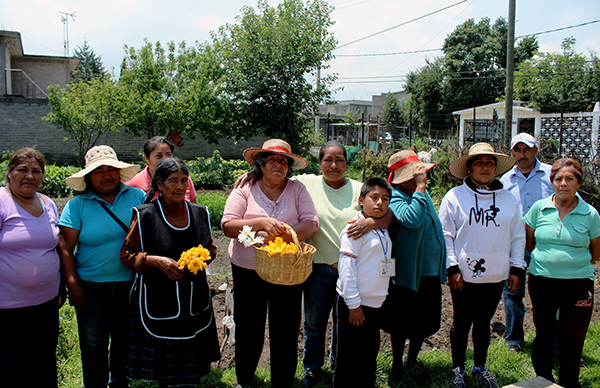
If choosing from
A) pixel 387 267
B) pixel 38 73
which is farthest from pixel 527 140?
pixel 38 73

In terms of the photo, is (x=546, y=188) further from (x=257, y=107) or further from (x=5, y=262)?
(x=257, y=107)

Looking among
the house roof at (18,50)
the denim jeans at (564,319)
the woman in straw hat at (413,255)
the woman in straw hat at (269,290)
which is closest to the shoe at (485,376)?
the denim jeans at (564,319)

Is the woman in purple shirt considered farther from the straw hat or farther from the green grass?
the straw hat

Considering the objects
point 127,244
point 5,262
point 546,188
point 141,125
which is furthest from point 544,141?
point 141,125

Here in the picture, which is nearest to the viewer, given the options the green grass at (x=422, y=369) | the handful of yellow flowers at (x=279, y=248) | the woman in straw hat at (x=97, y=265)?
the handful of yellow flowers at (x=279, y=248)

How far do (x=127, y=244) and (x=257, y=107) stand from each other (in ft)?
38.1

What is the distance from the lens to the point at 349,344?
2.79 m

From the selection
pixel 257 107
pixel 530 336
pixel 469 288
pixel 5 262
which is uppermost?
pixel 257 107

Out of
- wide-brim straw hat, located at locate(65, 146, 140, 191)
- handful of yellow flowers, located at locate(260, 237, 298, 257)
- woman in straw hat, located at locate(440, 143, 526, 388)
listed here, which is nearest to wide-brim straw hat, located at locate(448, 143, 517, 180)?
woman in straw hat, located at locate(440, 143, 526, 388)

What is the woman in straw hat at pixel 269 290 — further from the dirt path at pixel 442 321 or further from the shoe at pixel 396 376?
the shoe at pixel 396 376

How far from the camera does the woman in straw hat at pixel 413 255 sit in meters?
2.91

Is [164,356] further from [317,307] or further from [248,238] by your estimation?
[317,307]

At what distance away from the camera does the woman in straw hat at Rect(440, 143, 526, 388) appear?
3.08 m

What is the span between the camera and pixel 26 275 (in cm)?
253
